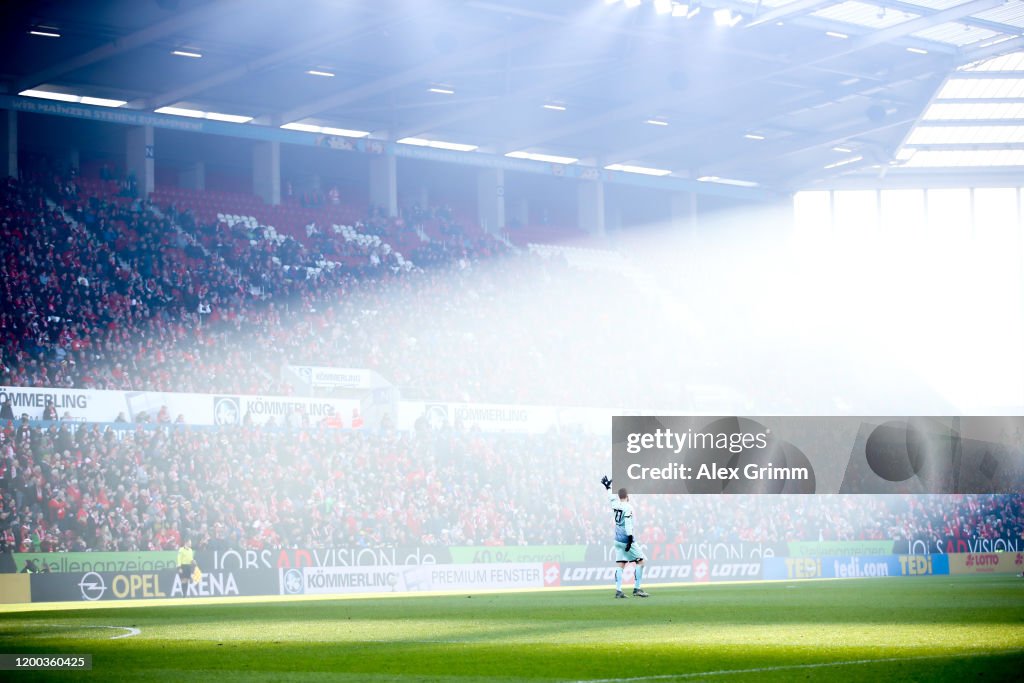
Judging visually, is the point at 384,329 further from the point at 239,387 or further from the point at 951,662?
the point at 951,662

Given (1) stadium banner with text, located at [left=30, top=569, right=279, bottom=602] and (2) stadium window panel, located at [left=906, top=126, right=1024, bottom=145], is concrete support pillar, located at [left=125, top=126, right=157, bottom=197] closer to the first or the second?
(1) stadium banner with text, located at [left=30, top=569, right=279, bottom=602]

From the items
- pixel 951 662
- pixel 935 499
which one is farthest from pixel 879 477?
pixel 951 662

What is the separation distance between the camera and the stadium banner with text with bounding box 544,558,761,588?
127 ft

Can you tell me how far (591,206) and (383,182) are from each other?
1268cm

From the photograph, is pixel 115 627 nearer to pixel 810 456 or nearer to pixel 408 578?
pixel 408 578

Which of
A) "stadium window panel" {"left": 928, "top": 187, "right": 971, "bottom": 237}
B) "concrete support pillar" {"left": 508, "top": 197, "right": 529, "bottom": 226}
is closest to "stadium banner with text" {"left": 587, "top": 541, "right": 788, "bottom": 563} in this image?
"concrete support pillar" {"left": 508, "top": 197, "right": 529, "bottom": 226}

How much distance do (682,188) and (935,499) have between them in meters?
24.0

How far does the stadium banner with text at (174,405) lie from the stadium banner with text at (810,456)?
10.8m

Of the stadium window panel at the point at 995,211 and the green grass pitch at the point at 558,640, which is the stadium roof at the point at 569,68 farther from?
the green grass pitch at the point at 558,640

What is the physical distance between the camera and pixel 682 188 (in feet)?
221

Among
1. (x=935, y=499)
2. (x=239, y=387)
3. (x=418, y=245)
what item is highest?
(x=418, y=245)

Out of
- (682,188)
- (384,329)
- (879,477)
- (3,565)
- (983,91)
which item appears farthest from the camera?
(682,188)

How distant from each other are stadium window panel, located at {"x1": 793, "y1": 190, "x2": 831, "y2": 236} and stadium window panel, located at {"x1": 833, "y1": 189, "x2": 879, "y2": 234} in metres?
0.57

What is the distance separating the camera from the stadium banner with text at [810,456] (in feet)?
154
